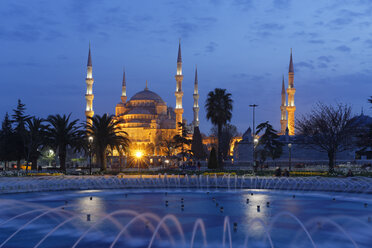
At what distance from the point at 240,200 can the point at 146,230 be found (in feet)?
24.3

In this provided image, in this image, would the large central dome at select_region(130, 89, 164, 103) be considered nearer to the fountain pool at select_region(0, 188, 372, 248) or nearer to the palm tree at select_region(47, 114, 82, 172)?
the palm tree at select_region(47, 114, 82, 172)

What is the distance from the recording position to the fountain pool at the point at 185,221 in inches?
379

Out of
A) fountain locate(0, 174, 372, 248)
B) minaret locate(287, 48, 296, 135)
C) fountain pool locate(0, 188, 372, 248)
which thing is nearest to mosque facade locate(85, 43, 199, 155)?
minaret locate(287, 48, 296, 135)

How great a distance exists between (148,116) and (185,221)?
86.8 meters

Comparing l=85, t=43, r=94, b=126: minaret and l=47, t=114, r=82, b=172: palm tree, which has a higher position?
l=85, t=43, r=94, b=126: minaret

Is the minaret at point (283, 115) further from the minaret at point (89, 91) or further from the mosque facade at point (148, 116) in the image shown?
the minaret at point (89, 91)

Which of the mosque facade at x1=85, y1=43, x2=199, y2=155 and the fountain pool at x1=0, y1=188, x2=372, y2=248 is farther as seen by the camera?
the mosque facade at x1=85, y1=43, x2=199, y2=155

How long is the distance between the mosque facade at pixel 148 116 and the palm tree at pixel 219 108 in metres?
35.8

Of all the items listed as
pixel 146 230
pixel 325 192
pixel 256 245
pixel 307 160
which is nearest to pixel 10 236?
pixel 146 230

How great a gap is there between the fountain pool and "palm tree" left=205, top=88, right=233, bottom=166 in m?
24.6

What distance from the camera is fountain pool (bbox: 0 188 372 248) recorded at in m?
9.62

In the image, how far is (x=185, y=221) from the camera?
12273 mm

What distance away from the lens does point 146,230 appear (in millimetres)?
10797

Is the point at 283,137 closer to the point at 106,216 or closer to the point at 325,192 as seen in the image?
the point at 325,192
